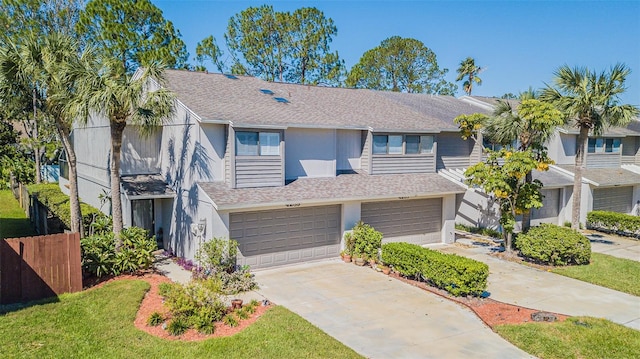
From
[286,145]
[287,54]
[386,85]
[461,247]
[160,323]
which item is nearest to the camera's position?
[160,323]

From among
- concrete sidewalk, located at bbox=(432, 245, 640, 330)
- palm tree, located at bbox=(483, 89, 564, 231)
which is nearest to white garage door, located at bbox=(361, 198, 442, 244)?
palm tree, located at bbox=(483, 89, 564, 231)

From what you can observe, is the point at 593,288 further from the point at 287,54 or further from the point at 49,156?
the point at 49,156

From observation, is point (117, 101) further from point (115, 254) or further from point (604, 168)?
point (604, 168)

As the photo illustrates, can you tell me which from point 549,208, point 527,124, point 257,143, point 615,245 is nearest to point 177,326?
point 257,143

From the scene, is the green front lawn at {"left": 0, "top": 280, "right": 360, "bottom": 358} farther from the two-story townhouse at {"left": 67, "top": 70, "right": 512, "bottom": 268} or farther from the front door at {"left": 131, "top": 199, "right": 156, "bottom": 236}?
the front door at {"left": 131, "top": 199, "right": 156, "bottom": 236}

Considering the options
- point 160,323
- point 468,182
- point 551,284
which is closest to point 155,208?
point 160,323

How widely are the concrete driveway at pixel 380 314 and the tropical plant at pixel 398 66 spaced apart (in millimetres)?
32788

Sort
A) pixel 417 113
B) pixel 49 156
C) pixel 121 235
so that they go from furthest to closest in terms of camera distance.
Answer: pixel 49 156
pixel 417 113
pixel 121 235

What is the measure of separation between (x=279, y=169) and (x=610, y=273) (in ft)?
39.2

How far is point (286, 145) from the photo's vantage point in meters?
17.0

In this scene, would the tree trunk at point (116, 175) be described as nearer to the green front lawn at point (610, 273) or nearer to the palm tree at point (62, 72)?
the palm tree at point (62, 72)

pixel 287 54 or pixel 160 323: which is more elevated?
pixel 287 54

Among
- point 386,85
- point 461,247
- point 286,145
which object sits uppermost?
point 386,85

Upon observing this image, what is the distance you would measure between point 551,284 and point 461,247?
17.4ft
